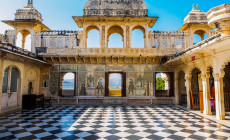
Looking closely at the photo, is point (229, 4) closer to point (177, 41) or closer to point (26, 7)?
point (177, 41)

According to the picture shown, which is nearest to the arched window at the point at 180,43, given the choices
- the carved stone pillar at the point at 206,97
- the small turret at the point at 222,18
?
the carved stone pillar at the point at 206,97

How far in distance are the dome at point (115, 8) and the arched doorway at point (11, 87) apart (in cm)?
697

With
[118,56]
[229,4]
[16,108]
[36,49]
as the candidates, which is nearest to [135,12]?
[118,56]

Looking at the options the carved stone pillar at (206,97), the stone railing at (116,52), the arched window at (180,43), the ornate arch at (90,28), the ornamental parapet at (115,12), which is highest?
the ornamental parapet at (115,12)

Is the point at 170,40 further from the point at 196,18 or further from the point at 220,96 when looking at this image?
the point at 220,96

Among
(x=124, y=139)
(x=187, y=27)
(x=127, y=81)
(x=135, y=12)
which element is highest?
(x=135, y=12)

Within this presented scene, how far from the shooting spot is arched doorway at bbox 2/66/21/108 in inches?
330

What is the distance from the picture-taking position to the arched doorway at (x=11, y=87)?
8375mm

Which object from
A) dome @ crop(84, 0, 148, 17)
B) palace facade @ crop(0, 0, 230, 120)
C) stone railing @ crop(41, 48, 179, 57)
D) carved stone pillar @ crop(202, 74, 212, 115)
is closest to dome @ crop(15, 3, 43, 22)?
palace facade @ crop(0, 0, 230, 120)

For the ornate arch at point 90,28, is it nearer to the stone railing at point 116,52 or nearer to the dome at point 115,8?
the dome at point 115,8

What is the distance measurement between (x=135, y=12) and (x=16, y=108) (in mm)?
10901

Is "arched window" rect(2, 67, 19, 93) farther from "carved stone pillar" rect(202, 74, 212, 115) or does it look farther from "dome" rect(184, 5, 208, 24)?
"dome" rect(184, 5, 208, 24)

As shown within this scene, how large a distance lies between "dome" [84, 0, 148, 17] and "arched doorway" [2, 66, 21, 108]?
22.9 feet

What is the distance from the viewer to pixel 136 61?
39.2 ft
